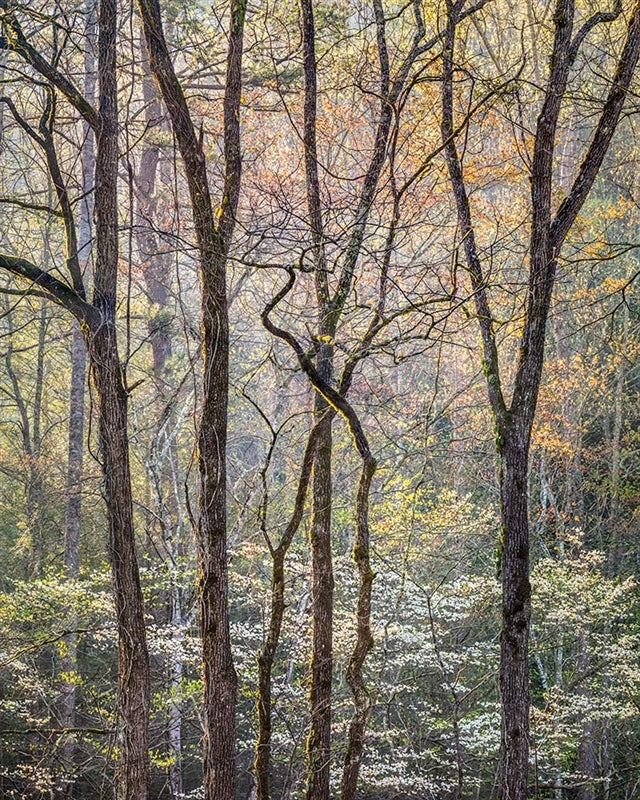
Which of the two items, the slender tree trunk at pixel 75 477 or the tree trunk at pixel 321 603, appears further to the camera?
the slender tree trunk at pixel 75 477

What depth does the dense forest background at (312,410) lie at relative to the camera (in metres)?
4.92

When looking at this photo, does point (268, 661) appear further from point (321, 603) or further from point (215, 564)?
point (321, 603)

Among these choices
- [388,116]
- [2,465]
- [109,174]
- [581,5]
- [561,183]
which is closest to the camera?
[109,174]

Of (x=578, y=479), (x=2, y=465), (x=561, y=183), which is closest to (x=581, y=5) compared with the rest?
(x=561, y=183)

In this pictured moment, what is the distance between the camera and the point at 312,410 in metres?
5.50

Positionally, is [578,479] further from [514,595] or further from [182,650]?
[514,595]

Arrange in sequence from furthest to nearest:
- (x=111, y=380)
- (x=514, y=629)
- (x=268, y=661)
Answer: (x=111, y=380) → (x=514, y=629) → (x=268, y=661)

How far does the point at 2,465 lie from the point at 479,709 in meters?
7.37

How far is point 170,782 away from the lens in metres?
9.37

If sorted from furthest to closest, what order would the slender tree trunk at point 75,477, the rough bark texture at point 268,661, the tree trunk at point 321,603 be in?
the slender tree trunk at point 75,477
the tree trunk at point 321,603
the rough bark texture at point 268,661

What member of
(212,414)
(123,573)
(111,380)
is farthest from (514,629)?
(111,380)

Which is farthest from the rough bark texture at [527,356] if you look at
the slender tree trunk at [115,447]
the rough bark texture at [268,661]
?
the slender tree trunk at [115,447]

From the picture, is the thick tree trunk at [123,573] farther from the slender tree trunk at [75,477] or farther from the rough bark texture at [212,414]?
the slender tree trunk at [75,477]

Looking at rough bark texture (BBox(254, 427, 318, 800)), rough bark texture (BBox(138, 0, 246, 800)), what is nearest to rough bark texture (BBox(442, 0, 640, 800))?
rough bark texture (BBox(254, 427, 318, 800))
